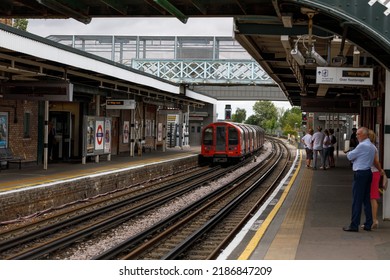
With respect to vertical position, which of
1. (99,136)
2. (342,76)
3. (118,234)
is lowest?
(118,234)

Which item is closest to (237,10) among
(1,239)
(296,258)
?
(296,258)

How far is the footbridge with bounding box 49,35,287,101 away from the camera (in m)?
38.5

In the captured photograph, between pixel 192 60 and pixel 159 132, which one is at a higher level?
pixel 192 60

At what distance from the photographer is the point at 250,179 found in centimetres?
2148

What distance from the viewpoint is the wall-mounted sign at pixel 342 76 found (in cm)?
1037

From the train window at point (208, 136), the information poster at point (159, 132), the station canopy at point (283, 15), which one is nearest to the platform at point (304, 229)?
the station canopy at point (283, 15)

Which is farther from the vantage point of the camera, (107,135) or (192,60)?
(192,60)

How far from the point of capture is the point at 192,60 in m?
39.8

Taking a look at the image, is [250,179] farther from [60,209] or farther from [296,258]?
[296,258]

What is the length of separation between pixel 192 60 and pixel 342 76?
97.9ft

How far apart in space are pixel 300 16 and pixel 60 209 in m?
7.66

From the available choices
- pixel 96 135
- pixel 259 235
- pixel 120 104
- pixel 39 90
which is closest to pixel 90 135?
pixel 96 135

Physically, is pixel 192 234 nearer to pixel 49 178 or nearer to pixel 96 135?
pixel 49 178

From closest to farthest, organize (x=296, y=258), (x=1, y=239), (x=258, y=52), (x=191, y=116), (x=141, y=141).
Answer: (x=296, y=258), (x=1, y=239), (x=258, y=52), (x=141, y=141), (x=191, y=116)
